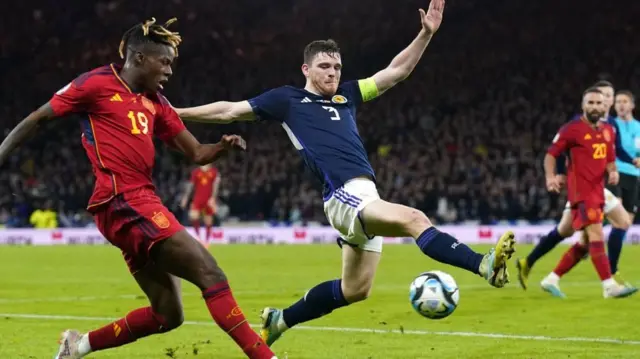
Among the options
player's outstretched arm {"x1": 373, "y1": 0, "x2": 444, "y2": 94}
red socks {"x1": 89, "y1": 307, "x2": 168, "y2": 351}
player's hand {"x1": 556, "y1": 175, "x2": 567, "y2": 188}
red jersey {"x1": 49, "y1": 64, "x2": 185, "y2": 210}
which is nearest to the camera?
red jersey {"x1": 49, "y1": 64, "x2": 185, "y2": 210}

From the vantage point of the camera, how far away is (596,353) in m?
6.84

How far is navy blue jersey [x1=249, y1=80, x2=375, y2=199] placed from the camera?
6.53 meters

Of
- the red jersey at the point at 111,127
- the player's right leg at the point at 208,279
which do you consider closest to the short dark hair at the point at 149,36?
the red jersey at the point at 111,127

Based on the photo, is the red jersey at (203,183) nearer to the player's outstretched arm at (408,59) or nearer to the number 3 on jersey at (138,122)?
the player's outstretched arm at (408,59)

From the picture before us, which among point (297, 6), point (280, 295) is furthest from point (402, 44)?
point (280, 295)

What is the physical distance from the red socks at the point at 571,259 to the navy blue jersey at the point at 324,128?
507 centimetres

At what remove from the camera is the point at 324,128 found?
674cm

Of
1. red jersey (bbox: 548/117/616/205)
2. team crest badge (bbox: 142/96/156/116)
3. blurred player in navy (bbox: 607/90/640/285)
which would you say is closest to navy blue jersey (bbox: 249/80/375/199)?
team crest badge (bbox: 142/96/156/116)

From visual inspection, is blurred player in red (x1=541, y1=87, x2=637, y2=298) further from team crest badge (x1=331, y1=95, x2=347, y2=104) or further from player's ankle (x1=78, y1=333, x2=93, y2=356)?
player's ankle (x1=78, y1=333, x2=93, y2=356)

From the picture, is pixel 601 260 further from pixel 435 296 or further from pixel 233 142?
pixel 233 142

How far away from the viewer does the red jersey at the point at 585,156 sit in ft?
36.3

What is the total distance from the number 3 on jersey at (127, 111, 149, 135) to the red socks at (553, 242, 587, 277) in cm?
675

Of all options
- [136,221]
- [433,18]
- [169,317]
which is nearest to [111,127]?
[136,221]

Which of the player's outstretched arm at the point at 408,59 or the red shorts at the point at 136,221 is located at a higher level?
the player's outstretched arm at the point at 408,59
